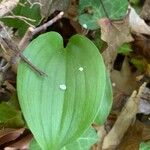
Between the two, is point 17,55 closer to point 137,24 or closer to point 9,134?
point 9,134

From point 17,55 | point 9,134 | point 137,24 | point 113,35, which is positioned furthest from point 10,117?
point 137,24

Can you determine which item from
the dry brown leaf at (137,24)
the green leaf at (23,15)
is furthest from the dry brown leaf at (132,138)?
the green leaf at (23,15)

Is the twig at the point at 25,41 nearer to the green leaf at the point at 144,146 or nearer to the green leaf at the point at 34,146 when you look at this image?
the green leaf at the point at 34,146

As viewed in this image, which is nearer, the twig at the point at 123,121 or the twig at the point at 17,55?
the twig at the point at 17,55

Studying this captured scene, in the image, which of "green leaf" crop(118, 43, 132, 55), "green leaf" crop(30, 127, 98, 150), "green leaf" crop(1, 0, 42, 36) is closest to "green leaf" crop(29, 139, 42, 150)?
"green leaf" crop(30, 127, 98, 150)

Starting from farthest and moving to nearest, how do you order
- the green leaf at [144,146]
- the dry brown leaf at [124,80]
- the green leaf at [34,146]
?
the dry brown leaf at [124,80] → the green leaf at [144,146] → the green leaf at [34,146]

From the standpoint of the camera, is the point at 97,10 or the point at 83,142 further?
the point at 97,10

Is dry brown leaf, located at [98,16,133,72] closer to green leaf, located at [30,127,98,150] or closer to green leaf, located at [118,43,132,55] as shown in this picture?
green leaf, located at [118,43,132,55]
